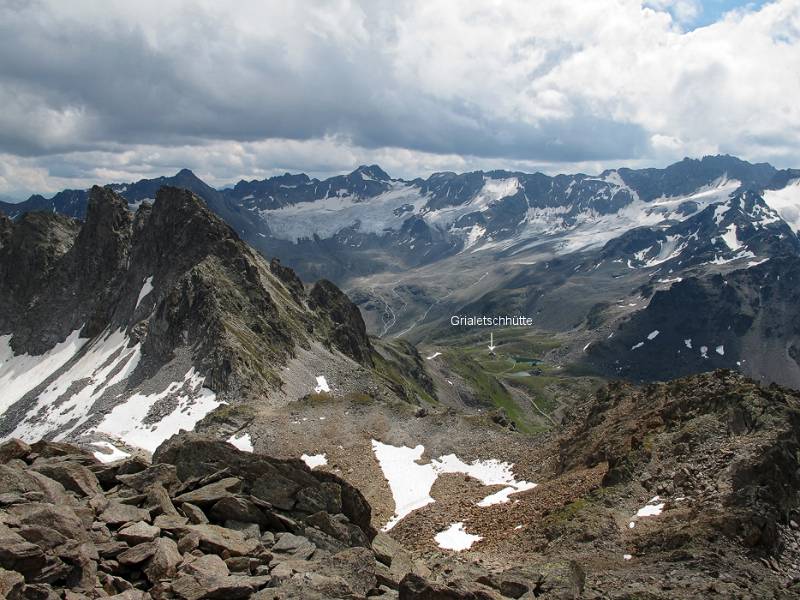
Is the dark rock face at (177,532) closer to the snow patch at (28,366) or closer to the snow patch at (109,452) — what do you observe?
the snow patch at (109,452)

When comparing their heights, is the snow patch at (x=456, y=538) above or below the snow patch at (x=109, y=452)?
above

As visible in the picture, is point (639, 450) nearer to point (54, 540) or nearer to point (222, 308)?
point (54, 540)

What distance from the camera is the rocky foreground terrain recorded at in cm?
1886

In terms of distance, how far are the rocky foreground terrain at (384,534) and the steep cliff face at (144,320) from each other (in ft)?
184

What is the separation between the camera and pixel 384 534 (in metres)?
29.8

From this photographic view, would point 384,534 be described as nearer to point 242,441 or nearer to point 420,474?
point 420,474

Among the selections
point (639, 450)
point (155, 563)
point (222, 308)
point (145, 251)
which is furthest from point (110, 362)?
point (155, 563)

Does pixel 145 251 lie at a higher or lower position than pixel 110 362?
higher

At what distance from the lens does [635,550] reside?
97.8ft

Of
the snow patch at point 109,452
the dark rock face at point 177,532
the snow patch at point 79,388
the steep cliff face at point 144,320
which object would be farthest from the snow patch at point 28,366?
the dark rock face at point 177,532

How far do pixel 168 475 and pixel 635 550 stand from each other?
2006cm

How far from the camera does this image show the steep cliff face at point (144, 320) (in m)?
93.0

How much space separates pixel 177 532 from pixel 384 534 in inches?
436

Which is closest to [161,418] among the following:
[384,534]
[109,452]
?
[109,452]
